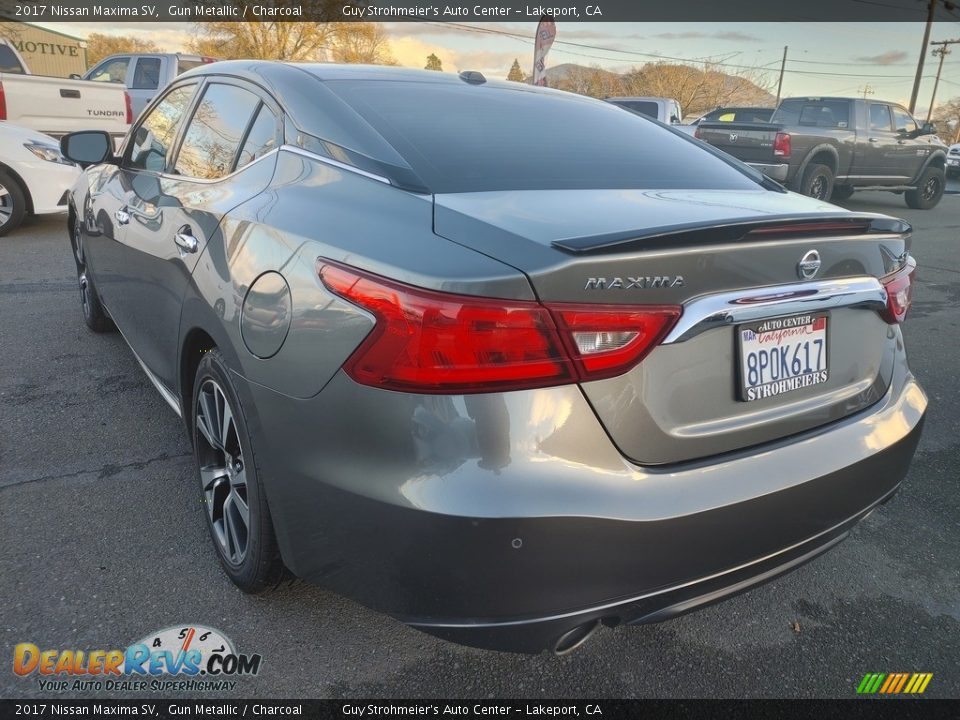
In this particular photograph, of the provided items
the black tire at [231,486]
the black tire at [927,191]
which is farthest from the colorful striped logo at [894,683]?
the black tire at [927,191]

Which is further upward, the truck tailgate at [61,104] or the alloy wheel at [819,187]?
the truck tailgate at [61,104]

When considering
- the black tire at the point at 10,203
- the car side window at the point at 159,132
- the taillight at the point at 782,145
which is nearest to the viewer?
the car side window at the point at 159,132

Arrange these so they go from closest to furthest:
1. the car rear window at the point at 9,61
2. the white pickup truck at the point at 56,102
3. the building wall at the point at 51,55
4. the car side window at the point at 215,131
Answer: the car side window at the point at 215,131, the white pickup truck at the point at 56,102, the car rear window at the point at 9,61, the building wall at the point at 51,55

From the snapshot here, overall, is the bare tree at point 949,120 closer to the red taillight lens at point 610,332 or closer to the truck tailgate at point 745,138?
the truck tailgate at point 745,138

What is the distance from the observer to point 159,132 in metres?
3.36

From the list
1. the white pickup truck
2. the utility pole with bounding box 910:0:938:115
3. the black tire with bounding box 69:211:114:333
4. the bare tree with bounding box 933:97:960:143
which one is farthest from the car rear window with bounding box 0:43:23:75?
the bare tree with bounding box 933:97:960:143

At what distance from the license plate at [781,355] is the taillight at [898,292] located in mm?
328

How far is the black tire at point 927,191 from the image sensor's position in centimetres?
1474

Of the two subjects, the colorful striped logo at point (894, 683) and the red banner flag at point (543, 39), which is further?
the red banner flag at point (543, 39)

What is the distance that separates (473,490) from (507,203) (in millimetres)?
725

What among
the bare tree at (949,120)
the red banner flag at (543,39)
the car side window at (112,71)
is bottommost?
the bare tree at (949,120)

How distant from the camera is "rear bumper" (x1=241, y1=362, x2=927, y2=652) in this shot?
1.50 metres

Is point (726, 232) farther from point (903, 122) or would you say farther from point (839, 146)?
point (903, 122)

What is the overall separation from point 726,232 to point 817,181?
12407 millimetres
